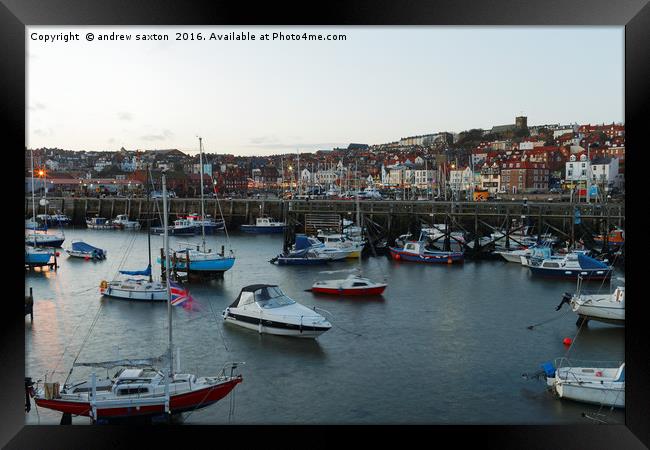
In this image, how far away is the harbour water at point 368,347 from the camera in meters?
5.54

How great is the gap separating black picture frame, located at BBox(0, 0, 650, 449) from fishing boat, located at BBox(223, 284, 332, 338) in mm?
4208

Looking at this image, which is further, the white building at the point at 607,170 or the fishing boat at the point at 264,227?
the white building at the point at 607,170

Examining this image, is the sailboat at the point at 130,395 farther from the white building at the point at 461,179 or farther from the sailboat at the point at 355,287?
the white building at the point at 461,179

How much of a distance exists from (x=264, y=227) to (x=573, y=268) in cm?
1300

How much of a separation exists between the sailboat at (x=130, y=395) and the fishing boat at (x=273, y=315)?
8.03ft

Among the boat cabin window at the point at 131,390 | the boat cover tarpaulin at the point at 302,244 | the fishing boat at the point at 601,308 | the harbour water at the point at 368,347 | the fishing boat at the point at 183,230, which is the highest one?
the fishing boat at the point at 183,230

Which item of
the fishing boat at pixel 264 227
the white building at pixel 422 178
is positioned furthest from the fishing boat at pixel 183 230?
the white building at pixel 422 178

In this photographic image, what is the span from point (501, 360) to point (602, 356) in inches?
45.3

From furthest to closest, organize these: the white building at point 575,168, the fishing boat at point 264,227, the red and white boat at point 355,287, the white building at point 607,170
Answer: the white building at point 575,168
the white building at point 607,170
the fishing boat at point 264,227
the red and white boat at point 355,287

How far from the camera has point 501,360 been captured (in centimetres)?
699

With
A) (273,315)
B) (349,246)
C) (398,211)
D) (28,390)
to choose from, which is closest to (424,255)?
(349,246)

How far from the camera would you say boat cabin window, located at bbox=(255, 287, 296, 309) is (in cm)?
819
